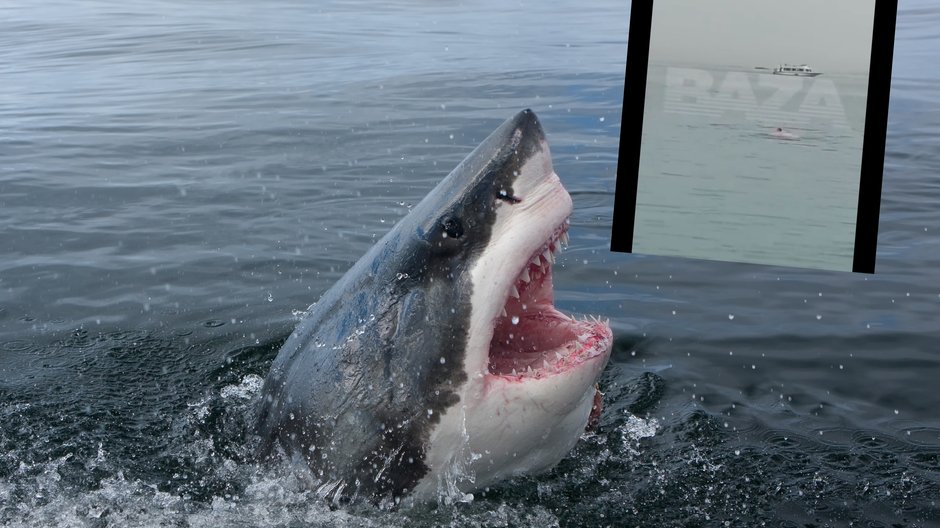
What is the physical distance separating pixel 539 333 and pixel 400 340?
0.50 metres

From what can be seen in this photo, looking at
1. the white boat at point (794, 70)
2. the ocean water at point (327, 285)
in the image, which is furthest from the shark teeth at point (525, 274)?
the white boat at point (794, 70)

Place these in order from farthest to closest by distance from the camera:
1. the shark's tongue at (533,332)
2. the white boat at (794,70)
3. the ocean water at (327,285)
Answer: the ocean water at (327,285), the white boat at (794,70), the shark's tongue at (533,332)

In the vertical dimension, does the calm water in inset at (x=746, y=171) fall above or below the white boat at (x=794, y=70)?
below

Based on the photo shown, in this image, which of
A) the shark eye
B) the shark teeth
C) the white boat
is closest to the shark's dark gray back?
the shark eye

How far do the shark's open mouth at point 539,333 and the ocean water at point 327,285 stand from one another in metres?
0.49

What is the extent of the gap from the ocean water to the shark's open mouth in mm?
491

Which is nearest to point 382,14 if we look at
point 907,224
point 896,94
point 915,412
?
point 896,94

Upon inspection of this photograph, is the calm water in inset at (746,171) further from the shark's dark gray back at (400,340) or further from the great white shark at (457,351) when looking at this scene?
Answer: the shark's dark gray back at (400,340)

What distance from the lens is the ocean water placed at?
4.52 m

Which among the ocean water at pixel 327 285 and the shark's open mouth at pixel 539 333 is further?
the ocean water at pixel 327 285

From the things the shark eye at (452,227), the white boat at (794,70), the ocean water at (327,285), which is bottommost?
the ocean water at (327,285)

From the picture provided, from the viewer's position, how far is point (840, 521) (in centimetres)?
436

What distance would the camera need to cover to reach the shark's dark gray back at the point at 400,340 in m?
3.64

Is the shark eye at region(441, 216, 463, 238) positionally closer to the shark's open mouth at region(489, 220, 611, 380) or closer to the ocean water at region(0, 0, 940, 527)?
the shark's open mouth at region(489, 220, 611, 380)
